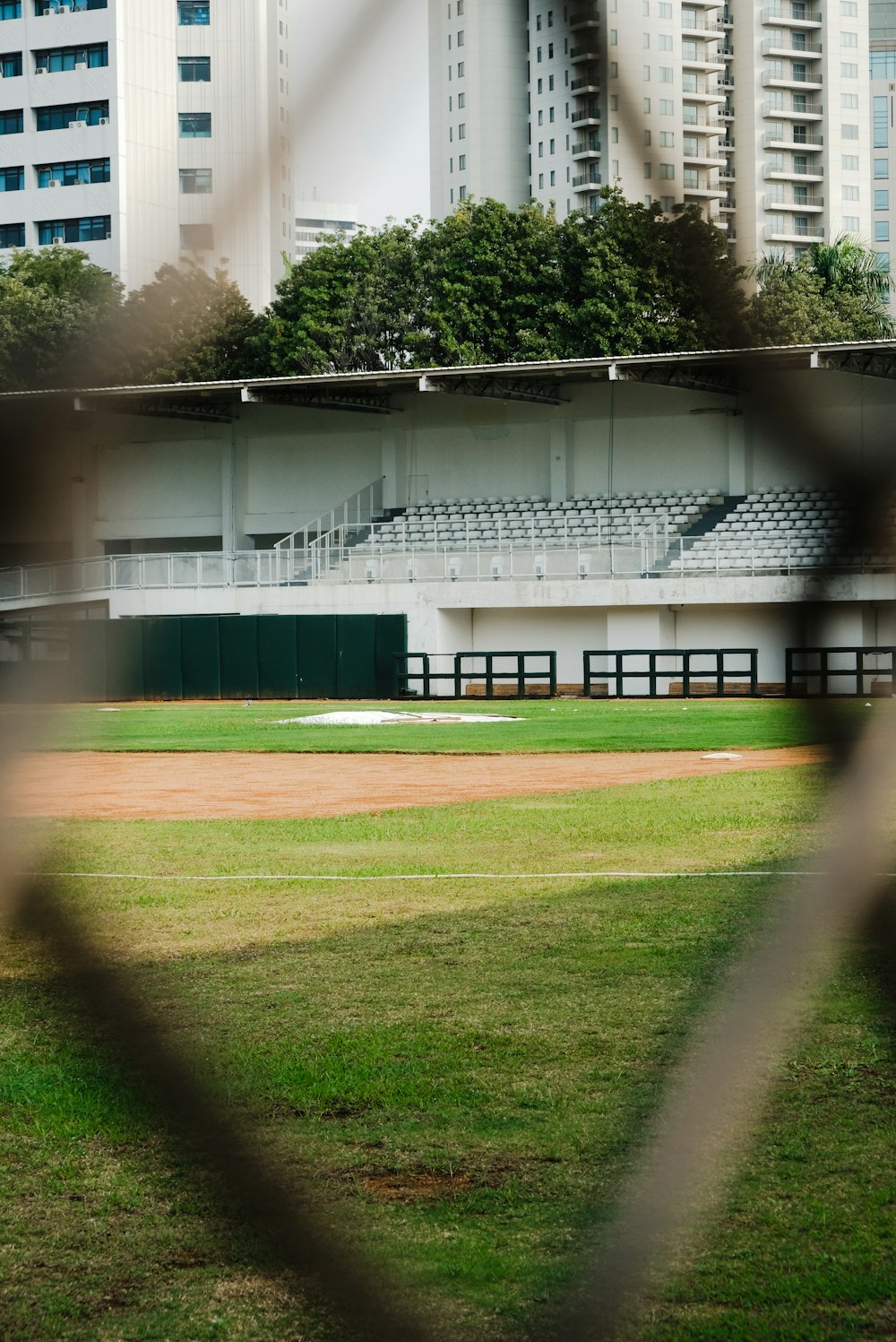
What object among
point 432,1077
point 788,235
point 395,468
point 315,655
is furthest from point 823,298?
point 395,468

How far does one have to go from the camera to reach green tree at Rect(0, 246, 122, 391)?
2.88 feet

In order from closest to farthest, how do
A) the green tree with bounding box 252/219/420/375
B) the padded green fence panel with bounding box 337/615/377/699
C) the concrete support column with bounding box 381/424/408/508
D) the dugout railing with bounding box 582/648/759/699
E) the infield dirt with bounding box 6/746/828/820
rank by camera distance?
the green tree with bounding box 252/219/420/375 < the infield dirt with bounding box 6/746/828/820 < the dugout railing with bounding box 582/648/759/699 < the padded green fence panel with bounding box 337/615/377/699 < the concrete support column with bounding box 381/424/408/508

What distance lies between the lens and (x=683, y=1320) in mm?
2355

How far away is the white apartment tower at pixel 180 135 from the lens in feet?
2.48

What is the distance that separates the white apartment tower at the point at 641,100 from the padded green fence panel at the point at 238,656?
25.7 metres

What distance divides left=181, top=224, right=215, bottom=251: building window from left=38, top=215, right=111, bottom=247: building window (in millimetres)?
81

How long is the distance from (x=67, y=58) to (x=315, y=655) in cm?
2579

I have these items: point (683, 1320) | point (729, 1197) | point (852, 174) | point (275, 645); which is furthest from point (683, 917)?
point (275, 645)

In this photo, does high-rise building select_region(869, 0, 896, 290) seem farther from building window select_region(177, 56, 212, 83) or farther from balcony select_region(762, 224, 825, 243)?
building window select_region(177, 56, 212, 83)

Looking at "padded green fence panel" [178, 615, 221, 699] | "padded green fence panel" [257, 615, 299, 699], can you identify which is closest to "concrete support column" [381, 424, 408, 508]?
"padded green fence panel" [257, 615, 299, 699]

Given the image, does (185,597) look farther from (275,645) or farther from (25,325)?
(25,325)

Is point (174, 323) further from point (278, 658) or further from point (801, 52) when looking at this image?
point (278, 658)

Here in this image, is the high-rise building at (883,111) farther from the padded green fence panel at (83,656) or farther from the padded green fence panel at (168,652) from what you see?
the padded green fence panel at (168,652)

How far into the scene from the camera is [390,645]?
26.6 meters
